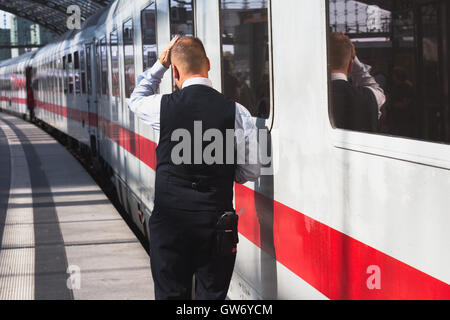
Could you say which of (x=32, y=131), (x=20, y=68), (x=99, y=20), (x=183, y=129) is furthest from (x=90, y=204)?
(x=20, y=68)

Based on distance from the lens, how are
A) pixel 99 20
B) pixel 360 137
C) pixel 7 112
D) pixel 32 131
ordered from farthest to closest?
1. pixel 7 112
2. pixel 32 131
3. pixel 99 20
4. pixel 360 137

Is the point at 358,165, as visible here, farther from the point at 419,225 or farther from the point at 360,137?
the point at 419,225

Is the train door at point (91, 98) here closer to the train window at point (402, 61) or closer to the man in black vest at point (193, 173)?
the man in black vest at point (193, 173)

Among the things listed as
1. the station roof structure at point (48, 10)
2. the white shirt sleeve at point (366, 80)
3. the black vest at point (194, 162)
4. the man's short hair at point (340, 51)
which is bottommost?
the black vest at point (194, 162)

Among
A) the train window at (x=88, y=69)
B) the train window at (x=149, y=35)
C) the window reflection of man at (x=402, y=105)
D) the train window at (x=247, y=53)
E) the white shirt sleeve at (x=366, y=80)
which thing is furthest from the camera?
the train window at (x=88, y=69)

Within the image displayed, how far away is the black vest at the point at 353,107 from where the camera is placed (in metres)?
2.47

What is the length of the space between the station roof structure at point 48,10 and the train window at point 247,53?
28.6m

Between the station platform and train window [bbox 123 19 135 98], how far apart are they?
1603 millimetres

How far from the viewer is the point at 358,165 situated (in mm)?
2561

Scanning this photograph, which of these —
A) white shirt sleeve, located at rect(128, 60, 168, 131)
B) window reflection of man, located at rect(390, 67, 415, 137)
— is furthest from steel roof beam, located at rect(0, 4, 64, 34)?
window reflection of man, located at rect(390, 67, 415, 137)

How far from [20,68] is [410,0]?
108 ft

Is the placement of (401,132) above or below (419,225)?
above

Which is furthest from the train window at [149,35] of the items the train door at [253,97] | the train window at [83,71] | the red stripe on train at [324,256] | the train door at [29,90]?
the train door at [29,90]

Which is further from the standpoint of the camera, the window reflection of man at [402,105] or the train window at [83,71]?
the train window at [83,71]
